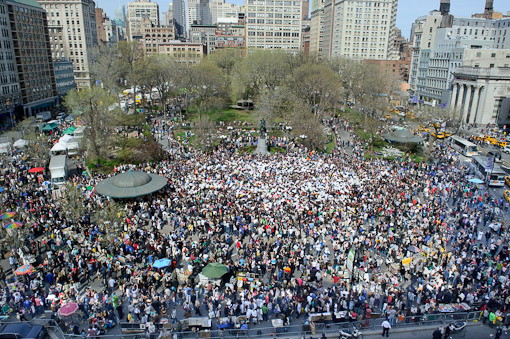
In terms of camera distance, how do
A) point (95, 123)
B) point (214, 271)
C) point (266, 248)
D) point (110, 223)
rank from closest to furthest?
point (214, 271)
point (266, 248)
point (110, 223)
point (95, 123)

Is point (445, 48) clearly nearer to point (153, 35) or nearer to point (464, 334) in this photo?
point (464, 334)

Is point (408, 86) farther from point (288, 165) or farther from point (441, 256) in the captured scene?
point (441, 256)

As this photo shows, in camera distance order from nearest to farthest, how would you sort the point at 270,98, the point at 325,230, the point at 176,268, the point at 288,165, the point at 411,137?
the point at 176,268 → the point at 325,230 → the point at 288,165 → the point at 411,137 → the point at 270,98

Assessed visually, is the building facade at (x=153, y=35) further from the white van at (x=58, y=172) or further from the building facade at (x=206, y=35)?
the white van at (x=58, y=172)

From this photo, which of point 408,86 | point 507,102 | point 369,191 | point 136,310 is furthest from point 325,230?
point 408,86

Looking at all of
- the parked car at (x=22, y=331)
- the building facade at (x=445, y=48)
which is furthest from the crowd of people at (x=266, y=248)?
the building facade at (x=445, y=48)

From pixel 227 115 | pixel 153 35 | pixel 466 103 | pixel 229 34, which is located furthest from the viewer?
pixel 229 34

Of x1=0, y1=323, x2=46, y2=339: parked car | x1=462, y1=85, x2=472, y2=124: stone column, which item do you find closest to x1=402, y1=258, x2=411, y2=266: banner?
x1=0, y1=323, x2=46, y2=339: parked car

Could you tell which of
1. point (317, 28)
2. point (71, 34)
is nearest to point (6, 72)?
point (71, 34)
